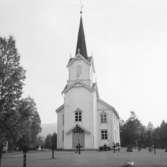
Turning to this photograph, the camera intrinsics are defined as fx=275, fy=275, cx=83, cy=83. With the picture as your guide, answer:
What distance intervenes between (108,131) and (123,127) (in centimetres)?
3511

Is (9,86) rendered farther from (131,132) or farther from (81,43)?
(131,132)

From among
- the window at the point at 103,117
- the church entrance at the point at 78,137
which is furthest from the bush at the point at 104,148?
the window at the point at 103,117

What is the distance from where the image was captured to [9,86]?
52.1 ft

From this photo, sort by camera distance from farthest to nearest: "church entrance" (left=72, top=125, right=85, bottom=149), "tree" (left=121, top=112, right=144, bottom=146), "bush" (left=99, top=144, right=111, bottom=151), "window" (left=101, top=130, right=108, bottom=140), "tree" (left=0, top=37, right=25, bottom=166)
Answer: "tree" (left=121, top=112, right=144, bottom=146), "window" (left=101, top=130, right=108, bottom=140), "church entrance" (left=72, top=125, right=85, bottom=149), "bush" (left=99, top=144, right=111, bottom=151), "tree" (left=0, top=37, right=25, bottom=166)

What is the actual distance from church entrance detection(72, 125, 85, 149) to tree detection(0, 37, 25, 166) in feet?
94.0

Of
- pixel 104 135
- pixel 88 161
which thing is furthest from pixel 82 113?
pixel 88 161

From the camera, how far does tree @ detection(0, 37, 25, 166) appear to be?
15414 millimetres

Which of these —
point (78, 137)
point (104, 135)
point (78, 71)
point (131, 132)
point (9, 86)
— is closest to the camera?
point (9, 86)

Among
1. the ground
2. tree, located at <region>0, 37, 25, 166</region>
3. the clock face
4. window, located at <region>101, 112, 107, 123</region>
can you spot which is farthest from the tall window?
tree, located at <region>0, 37, 25, 166</region>

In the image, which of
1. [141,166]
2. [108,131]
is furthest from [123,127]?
[141,166]

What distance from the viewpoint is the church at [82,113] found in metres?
→ 44.7

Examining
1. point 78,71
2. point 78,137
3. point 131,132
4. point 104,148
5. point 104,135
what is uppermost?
point 78,71

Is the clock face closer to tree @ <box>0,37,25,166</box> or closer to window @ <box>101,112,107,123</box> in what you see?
window @ <box>101,112,107,123</box>

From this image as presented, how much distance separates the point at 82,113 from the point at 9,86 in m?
30.2
